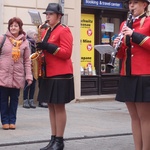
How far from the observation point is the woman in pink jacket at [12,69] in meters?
8.05

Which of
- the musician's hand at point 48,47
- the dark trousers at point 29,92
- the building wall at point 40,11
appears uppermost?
the building wall at point 40,11

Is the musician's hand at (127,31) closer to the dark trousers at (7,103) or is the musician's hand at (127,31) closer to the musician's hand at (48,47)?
the musician's hand at (48,47)

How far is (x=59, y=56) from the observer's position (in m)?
6.40

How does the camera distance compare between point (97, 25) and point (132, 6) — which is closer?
point (132, 6)

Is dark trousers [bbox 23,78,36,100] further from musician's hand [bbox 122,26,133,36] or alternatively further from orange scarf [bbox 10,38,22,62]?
musician's hand [bbox 122,26,133,36]

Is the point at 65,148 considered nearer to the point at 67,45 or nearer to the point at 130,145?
the point at 130,145

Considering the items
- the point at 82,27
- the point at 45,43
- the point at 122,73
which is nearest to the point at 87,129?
the point at 45,43

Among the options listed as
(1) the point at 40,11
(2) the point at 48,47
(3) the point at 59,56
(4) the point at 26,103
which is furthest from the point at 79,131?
(1) the point at 40,11

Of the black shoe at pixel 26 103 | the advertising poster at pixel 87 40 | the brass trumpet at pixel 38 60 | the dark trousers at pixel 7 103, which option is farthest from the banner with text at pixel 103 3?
the brass trumpet at pixel 38 60

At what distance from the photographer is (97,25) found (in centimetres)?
1476

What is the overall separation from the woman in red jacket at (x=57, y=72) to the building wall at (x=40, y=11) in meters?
5.64

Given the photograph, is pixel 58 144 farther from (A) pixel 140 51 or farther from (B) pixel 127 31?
(B) pixel 127 31

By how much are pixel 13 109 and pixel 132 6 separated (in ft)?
11.7

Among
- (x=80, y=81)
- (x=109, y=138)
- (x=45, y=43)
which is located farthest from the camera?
(x=80, y=81)
